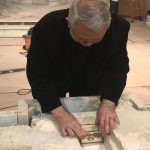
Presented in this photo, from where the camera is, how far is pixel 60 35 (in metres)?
1.17

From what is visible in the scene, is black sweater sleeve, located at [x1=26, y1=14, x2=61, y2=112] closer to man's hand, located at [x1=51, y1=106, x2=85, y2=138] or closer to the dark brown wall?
man's hand, located at [x1=51, y1=106, x2=85, y2=138]

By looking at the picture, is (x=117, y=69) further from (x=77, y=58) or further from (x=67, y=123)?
(x=67, y=123)

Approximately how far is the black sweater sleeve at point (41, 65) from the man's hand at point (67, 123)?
0.03m

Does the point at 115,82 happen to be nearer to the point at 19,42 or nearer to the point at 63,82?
the point at 63,82

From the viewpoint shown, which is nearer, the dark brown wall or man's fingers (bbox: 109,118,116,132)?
man's fingers (bbox: 109,118,116,132)

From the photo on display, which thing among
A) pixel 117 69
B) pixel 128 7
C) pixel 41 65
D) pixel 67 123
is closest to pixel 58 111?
pixel 67 123

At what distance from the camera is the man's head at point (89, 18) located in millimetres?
963

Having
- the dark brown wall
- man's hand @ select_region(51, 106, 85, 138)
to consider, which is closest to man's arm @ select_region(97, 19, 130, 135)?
man's hand @ select_region(51, 106, 85, 138)

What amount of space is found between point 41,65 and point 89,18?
310 millimetres

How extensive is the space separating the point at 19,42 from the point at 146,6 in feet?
7.98

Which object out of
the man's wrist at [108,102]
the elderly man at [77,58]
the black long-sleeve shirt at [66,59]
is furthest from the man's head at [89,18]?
the man's wrist at [108,102]

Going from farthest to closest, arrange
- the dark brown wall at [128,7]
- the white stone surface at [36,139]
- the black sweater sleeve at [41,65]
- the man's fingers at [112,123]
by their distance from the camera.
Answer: the dark brown wall at [128,7]
the black sweater sleeve at [41,65]
the man's fingers at [112,123]
the white stone surface at [36,139]

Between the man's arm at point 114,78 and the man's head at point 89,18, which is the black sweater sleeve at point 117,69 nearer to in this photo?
the man's arm at point 114,78

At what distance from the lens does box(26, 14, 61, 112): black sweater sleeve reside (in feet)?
3.79
